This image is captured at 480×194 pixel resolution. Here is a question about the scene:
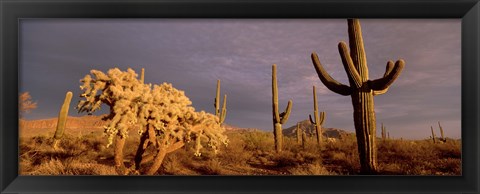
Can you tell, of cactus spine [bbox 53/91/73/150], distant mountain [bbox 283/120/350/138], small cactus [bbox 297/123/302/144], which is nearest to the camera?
cactus spine [bbox 53/91/73/150]

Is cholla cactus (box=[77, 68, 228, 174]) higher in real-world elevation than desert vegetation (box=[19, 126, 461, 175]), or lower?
higher

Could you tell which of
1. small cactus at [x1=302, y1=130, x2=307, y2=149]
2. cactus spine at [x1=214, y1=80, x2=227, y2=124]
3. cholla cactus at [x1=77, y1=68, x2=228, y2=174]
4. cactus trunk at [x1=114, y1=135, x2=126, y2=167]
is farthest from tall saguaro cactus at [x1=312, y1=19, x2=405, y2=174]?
cactus trunk at [x1=114, y1=135, x2=126, y2=167]

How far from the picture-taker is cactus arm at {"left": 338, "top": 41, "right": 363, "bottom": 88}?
11.5 ft

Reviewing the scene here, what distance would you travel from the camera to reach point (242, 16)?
3441 millimetres

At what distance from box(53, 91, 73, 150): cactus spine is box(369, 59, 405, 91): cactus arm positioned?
10.1 ft

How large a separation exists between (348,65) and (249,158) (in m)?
1.39

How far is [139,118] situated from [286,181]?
63.5 inches

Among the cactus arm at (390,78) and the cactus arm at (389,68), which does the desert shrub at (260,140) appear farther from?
the cactus arm at (389,68)

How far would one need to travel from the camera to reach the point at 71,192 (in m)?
3.46

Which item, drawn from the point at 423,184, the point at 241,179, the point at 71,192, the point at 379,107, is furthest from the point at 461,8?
the point at 71,192

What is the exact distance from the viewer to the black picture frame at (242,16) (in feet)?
11.2

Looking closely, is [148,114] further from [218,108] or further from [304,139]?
A: [304,139]

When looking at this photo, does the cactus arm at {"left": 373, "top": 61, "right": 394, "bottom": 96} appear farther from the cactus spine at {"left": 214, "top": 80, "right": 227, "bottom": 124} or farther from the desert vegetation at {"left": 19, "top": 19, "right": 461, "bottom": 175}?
the cactus spine at {"left": 214, "top": 80, "right": 227, "bottom": 124}

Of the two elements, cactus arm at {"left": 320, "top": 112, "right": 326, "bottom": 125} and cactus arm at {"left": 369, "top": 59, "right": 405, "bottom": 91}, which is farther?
cactus arm at {"left": 320, "top": 112, "right": 326, "bottom": 125}
